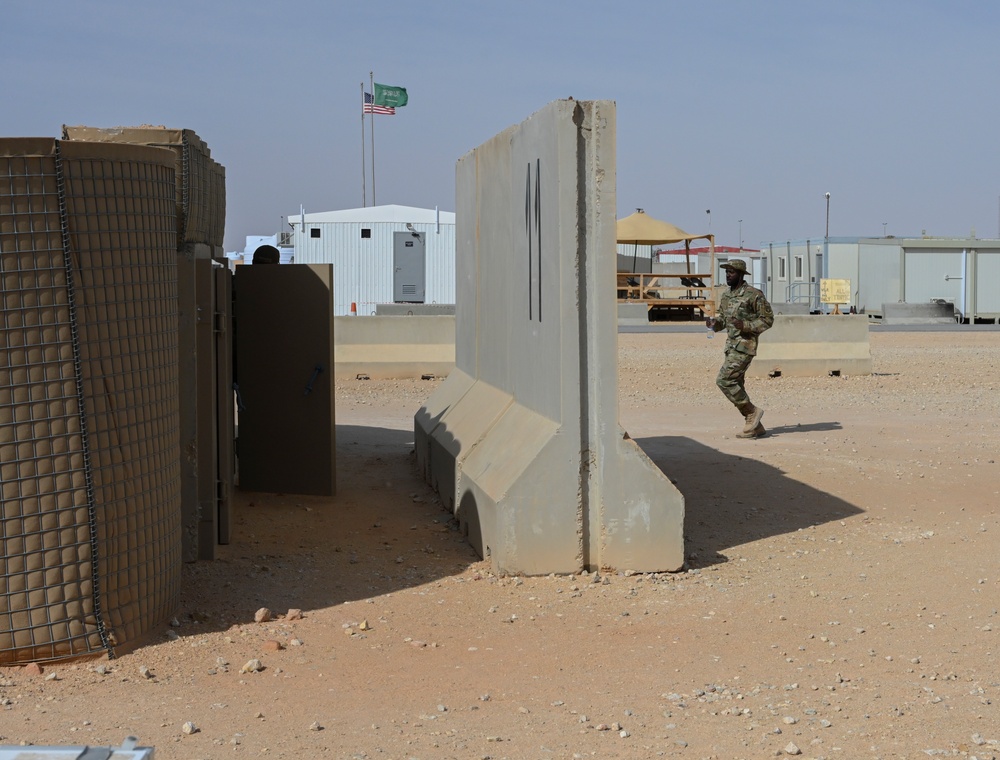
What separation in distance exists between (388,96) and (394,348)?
104ft

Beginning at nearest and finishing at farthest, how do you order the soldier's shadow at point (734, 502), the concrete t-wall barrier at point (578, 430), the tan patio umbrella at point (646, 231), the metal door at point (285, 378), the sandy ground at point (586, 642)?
the sandy ground at point (586, 642)
the concrete t-wall barrier at point (578, 430)
the soldier's shadow at point (734, 502)
the metal door at point (285, 378)
the tan patio umbrella at point (646, 231)

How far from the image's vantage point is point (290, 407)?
8.12m

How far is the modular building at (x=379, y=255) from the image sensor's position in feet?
118

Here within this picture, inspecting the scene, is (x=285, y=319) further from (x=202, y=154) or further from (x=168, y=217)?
(x=168, y=217)

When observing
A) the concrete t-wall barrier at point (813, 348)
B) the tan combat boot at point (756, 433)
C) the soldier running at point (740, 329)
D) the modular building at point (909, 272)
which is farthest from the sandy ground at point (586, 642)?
the modular building at point (909, 272)

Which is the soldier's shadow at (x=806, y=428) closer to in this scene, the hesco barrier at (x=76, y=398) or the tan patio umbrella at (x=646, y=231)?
the hesco barrier at (x=76, y=398)

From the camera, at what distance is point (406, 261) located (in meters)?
36.1

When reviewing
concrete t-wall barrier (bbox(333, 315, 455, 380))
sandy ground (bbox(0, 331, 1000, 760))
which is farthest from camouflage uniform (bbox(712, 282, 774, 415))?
concrete t-wall barrier (bbox(333, 315, 455, 380))

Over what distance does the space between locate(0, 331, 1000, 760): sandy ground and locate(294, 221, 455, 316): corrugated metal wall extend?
26981mm

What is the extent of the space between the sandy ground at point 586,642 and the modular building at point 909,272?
1177 inches

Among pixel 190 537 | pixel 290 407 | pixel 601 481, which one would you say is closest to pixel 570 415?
pixel 601 481

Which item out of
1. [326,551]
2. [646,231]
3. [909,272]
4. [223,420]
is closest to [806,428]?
[326,551]

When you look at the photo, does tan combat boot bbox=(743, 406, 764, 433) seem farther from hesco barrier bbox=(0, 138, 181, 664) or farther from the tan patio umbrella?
the tan patio umbrella

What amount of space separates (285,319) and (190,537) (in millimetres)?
2207
